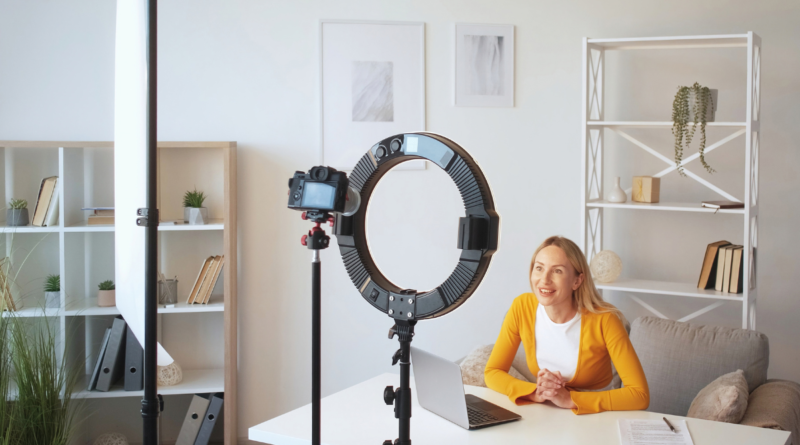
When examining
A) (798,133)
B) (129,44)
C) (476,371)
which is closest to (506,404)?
(476,371)

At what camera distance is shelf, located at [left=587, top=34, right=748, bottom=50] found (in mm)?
2963

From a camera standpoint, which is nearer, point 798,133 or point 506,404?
point 506,404

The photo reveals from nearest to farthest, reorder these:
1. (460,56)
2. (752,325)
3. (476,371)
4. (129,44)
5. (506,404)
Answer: (129,44)
(506,404)
(476,371)
(752,325)
(460,56)

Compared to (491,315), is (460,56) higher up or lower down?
higher up

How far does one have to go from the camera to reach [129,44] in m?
1.24

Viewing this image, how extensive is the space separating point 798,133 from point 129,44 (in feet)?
10.4

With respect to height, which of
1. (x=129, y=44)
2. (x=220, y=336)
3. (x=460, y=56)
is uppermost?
(x=460, y=56)

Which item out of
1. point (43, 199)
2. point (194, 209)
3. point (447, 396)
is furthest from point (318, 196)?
point (43, 199)

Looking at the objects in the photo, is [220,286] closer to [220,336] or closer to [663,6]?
[220,336]

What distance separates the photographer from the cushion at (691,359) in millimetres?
2471

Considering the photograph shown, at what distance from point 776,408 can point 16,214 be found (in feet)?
10.1

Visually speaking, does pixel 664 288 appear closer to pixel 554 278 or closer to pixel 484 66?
pixel 554 278

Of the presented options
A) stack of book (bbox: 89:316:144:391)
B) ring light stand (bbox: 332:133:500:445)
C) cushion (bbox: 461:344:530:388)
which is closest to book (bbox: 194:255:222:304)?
stack of book (bbox: 89:316:144:391)

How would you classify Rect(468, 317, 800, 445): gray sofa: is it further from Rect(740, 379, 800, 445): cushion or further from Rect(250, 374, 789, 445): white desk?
Rect(250, 374, 789, 445): white desk
